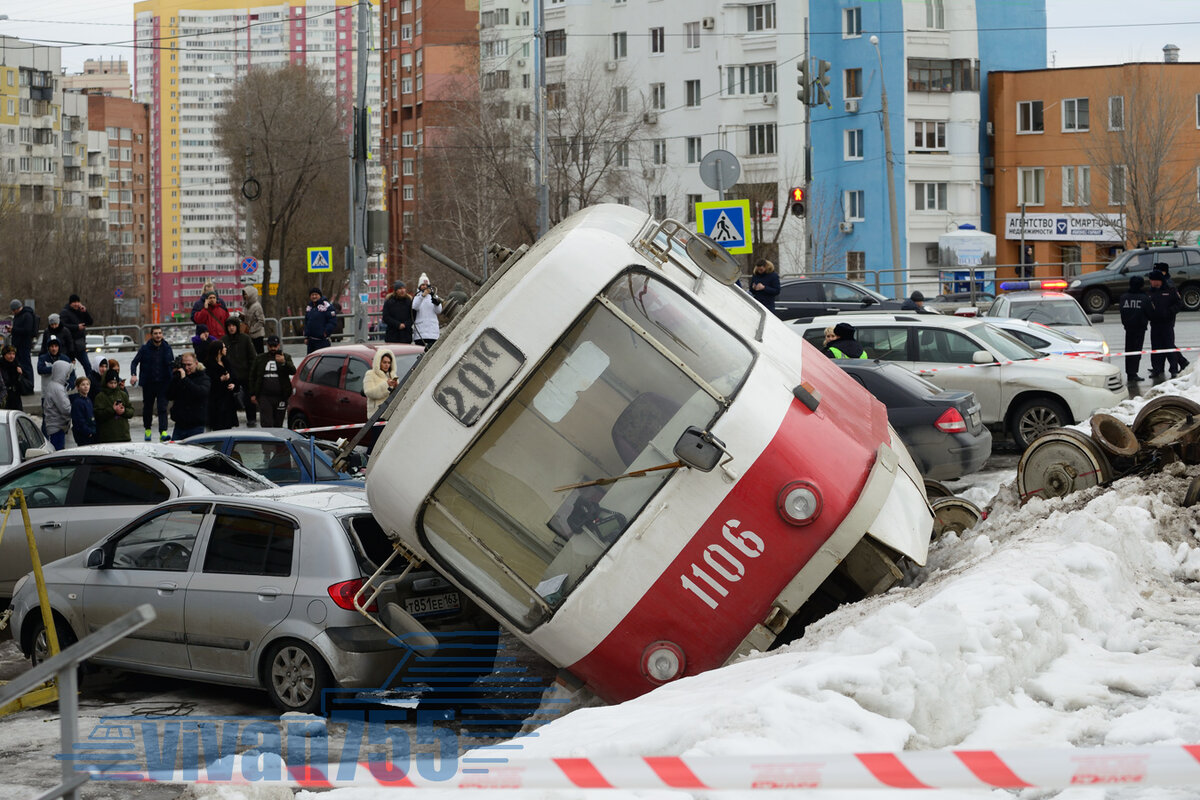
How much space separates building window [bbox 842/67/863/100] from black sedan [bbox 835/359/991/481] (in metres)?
56.3

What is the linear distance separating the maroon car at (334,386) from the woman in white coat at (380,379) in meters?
0.79

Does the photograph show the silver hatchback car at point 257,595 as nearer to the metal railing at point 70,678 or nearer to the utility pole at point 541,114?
the metal railing at point 70,678

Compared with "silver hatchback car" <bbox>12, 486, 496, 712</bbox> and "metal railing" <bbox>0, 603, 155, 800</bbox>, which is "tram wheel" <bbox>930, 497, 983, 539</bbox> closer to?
"silver hatchback car" <bbox>12, 486, 496, 712</bbox>

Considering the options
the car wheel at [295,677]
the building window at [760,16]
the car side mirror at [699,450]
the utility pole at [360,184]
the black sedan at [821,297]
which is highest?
the building window at [760,16]

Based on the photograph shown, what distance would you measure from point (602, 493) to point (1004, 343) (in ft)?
39.4

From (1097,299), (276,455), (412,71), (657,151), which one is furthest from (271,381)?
(412,71)

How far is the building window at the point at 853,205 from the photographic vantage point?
68.6 metres

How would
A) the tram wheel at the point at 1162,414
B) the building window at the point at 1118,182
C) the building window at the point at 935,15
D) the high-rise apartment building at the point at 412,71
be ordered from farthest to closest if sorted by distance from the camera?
the high-rise apartment building at the point at 412,71
the building window at the point at 935,15
the building window at the point at 1118,182
the tram wheel at the point at 1162,414

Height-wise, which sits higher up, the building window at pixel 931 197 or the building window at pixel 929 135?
the building window at pixel 929 135

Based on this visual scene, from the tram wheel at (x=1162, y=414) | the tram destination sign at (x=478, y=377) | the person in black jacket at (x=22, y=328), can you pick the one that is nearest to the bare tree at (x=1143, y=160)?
the person in black jacket at (x=22, y=328)

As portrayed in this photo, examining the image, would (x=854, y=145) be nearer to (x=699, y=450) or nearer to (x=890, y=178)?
(x=890, y=178)

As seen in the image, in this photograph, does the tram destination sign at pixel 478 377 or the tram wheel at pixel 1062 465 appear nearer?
the tram destination sign at pixel 478 377

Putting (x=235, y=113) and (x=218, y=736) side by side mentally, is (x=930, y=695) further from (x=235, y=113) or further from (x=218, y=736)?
(x=235, y=113)

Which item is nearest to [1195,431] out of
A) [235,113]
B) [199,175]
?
[235,113]
